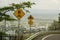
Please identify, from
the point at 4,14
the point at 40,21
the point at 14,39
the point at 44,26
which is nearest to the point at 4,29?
the point at 4,14

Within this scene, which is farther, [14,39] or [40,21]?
[40,21]

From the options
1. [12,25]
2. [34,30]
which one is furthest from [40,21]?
[12,25]

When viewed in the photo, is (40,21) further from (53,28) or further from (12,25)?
(12,25)

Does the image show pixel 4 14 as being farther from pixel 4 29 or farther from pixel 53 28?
pixel 53 28

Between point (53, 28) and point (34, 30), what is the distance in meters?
9.42

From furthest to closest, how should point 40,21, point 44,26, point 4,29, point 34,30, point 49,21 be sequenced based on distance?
point 40,21
point 49,21
point 44,26
point 34,30
point 4,29

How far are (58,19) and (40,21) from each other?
4112 millimetres

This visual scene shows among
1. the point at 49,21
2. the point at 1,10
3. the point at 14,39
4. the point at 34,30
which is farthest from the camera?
the point at 49,21

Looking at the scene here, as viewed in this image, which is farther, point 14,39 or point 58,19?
point 58,19

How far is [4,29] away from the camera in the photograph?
98.4 ft

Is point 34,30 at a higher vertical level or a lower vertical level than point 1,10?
lower

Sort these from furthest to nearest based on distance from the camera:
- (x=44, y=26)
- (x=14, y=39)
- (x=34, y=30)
Result: (x=44, y=26) → (x=34, y=30) → (x=14, y=39)

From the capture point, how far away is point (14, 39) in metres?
23.1

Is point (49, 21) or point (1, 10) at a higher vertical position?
point (1, 10)
